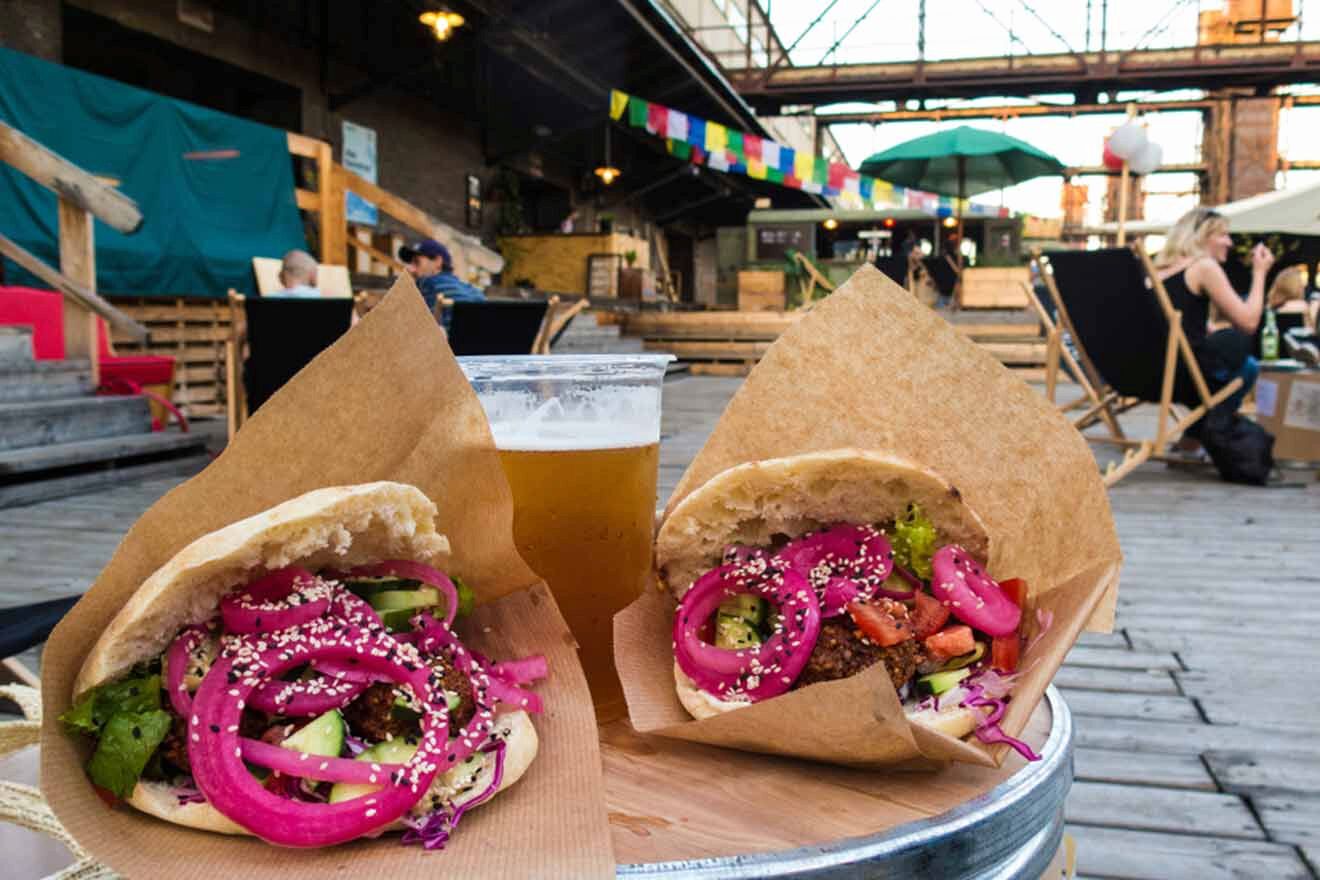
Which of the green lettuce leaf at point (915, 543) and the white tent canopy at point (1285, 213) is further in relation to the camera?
the white tent canopy at point (1285, 213)

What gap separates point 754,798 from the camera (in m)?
0.88

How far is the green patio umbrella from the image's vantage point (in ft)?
45.9

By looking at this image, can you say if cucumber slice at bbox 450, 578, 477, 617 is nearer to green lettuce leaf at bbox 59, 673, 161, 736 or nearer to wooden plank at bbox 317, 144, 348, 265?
green lettuce leaf at bbox 59, 673, 161, 736

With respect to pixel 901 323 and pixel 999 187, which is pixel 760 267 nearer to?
pixel 999 187

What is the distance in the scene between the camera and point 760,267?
28953 mm

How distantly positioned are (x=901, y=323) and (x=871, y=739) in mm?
624

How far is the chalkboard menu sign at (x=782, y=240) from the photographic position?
2872 centimetres

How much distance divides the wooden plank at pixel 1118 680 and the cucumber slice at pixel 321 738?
2.27 metres

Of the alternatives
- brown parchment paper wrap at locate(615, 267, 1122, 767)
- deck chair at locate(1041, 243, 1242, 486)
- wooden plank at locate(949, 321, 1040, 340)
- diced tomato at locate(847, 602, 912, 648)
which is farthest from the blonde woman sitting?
wooden plank at locate(949, 321, 1040, 340)

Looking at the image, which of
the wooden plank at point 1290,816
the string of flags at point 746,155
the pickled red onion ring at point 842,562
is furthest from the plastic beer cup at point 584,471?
the string of flags at point 746,155

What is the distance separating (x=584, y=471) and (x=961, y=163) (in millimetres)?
15328

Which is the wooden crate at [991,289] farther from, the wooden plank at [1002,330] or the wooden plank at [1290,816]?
the wooden plank at [1290,816]

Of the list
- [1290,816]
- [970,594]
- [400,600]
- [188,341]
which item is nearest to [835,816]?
[970,594]

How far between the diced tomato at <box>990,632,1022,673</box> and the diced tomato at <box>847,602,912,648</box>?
10 centimetres
